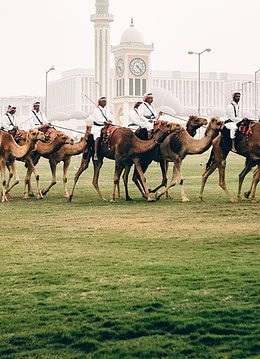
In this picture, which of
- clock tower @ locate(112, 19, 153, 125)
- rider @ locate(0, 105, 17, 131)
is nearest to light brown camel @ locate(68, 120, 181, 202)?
rider @ locate(0, 105, 17, 131)

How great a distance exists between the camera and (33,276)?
11.9 metres

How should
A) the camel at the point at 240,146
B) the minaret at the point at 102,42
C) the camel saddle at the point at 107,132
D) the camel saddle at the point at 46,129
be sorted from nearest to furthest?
the camel at the point at 240,146
the camel saddle at the point at 107,132
the camel saddle at the point at 46,129
the minaret at the point at 102,42

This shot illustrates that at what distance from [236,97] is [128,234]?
7267 millimetres

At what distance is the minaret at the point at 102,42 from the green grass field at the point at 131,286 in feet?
466

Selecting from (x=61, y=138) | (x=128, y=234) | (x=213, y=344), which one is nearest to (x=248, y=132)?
(x=61, y=138)

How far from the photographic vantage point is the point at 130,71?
501 ft

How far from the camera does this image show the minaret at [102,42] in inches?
6245

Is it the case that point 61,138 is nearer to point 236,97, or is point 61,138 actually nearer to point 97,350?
point 236,97

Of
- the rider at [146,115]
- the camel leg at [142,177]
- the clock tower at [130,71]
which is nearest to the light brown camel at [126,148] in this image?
the camel leg at [142,177]

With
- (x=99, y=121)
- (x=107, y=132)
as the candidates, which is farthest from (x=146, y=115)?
(x=99, y=121)

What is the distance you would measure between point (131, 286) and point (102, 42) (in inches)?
5879

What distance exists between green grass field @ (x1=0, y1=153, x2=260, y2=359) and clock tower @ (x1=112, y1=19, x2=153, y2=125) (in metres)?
133

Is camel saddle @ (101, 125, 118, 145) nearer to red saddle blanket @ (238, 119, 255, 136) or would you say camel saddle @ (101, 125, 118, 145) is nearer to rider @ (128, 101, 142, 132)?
rider @ (128, 101, 142, 132)

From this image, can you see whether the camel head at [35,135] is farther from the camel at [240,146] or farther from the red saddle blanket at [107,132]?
the camel at [240,146]
